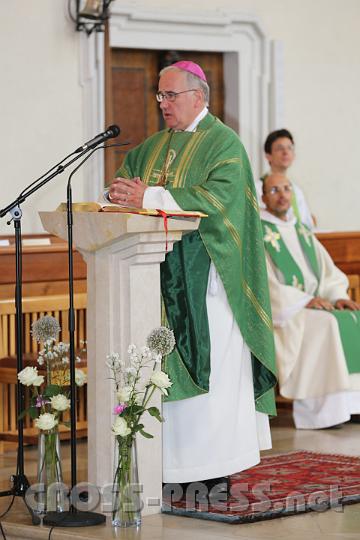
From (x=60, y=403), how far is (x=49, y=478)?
1.02 feet

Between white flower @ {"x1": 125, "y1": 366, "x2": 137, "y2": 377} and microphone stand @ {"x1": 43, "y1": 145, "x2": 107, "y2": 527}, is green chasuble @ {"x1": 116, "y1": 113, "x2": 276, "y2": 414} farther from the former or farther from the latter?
microphone stand @ {"x1": 43, "y1": 145, "x2": 107, "y2": 527}

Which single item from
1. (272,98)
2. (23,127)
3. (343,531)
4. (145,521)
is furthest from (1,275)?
(272,98)

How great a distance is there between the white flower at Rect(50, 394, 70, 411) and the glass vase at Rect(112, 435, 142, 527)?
0.37m

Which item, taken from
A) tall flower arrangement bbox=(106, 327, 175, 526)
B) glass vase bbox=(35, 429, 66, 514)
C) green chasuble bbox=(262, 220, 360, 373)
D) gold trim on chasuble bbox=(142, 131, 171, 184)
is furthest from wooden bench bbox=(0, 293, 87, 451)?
tall flower arrangement bbox=(106, 327, 175, 526)

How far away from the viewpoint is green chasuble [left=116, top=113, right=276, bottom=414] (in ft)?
18.9

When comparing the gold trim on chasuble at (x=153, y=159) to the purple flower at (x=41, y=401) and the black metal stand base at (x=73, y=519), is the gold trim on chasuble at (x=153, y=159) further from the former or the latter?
the black metal stand base at (x=73, y=519)

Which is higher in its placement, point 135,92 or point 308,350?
point 135,92

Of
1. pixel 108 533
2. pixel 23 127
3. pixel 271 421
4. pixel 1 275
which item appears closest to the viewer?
pixel 108 533

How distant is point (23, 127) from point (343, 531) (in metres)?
4.71

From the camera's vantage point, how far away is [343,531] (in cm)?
529

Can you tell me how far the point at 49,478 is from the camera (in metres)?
5.55

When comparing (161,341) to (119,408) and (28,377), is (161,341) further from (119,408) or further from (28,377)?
(28,377)

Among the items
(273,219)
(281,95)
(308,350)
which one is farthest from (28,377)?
(281,95)

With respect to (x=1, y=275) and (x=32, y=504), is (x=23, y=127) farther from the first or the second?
(x=32, y=504)
